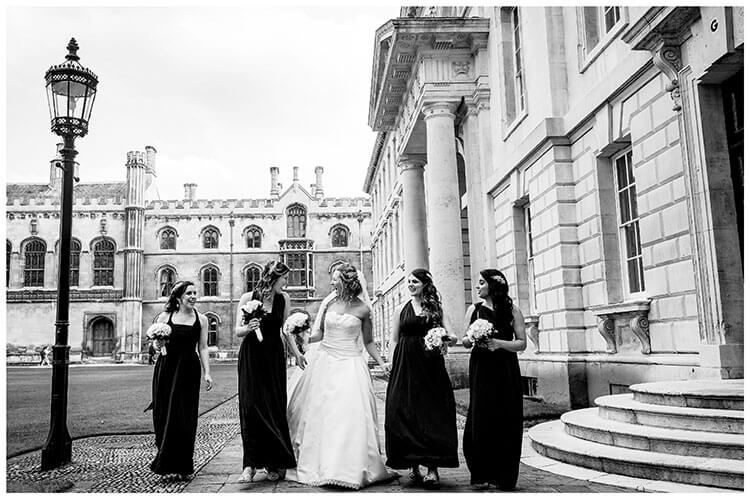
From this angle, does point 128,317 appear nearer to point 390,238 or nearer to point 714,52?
point 390,238

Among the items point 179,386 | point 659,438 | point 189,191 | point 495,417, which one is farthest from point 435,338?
point 189,191

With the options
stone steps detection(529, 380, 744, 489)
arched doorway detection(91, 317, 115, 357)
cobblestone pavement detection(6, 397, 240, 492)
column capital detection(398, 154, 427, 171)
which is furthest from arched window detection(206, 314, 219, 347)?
stone steps detection(529, 380, 744, 489)

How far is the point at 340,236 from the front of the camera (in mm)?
58219

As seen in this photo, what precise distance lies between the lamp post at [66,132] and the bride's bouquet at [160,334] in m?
1.46

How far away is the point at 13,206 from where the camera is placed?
5719cm

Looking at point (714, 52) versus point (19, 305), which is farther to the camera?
point (19, 305)

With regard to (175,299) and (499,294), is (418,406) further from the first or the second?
(175,299)

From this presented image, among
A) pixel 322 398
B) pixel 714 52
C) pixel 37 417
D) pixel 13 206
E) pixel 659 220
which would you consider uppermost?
pixel 13 206

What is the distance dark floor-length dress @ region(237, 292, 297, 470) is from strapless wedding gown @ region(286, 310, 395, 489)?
166mm

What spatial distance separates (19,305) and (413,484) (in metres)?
57.7

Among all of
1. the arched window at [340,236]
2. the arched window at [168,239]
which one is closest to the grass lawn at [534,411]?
the arched window at [340,236]

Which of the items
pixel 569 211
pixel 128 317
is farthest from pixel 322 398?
pixel 128 317

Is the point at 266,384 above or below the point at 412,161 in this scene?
below

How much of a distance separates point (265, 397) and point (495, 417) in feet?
6.69
